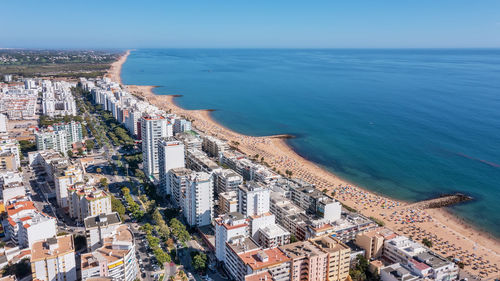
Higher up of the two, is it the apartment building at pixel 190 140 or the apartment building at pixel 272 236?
the apartment building at pixel 190 140

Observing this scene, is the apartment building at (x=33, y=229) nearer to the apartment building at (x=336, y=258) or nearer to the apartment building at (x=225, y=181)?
the apartment building at (x=225, y=181)

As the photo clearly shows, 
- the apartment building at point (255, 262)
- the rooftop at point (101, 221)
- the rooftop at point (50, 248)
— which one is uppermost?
the rooftop at point (101, 221)

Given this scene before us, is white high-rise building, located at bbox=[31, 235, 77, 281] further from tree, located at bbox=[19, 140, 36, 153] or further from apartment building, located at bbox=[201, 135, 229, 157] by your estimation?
tree, located at bbox=[19, 140, 36, 153]

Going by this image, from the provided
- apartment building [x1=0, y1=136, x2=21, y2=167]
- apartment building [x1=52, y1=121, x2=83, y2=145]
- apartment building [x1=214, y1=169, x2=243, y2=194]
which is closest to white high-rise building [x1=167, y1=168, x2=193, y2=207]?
apartment building [x1=214, y1=169, x2=243, y2=194]

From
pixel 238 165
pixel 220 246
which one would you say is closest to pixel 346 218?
pixel 220 246

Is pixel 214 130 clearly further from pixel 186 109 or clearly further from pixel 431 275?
pixel 431 275

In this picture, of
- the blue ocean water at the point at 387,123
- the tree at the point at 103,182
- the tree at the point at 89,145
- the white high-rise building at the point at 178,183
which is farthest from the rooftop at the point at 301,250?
the tree at the point at 89,145
